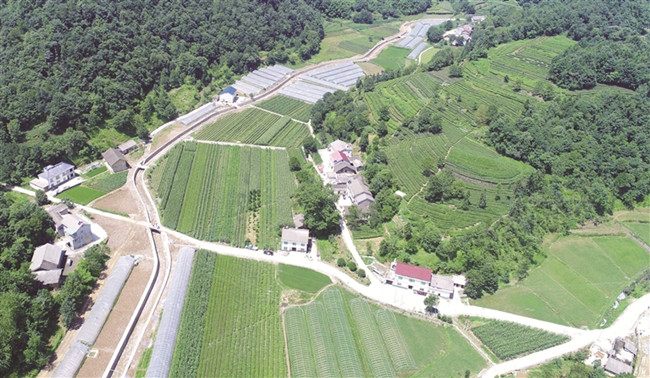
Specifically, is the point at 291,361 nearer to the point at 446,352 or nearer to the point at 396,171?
the point at 446,352

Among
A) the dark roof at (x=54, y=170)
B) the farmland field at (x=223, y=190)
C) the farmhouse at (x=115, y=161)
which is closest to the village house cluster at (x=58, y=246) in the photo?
the dark roof at (x=54, y=170)

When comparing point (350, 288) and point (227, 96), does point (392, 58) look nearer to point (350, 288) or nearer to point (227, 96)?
point (227, 96)

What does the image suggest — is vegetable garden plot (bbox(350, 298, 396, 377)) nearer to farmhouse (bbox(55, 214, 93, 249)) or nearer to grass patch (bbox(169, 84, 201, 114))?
farmhouse (bbox(55, 214, 93, 249))

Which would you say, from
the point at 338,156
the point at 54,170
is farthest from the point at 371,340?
the point at 54,170

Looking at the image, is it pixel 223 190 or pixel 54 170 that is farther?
pixel 223 190

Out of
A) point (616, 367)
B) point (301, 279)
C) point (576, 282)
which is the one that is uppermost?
point (301, 279)

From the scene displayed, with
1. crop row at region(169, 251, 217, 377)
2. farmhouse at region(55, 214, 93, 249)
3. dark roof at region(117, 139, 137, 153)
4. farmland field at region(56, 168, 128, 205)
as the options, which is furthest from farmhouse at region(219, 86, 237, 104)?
crop row at region(169, 251, 217, 377)

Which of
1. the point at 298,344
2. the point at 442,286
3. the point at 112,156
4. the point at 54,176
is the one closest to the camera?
the point at 298,344
